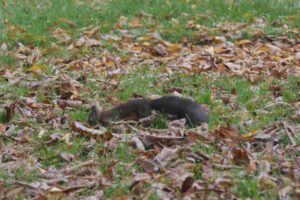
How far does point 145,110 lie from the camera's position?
5645mm

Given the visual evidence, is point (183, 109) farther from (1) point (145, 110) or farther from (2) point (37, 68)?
(2) point (37, 68)

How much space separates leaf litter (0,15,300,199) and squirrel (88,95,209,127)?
0.44ft

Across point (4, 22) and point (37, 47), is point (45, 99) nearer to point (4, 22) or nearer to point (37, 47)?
point (37, 47)

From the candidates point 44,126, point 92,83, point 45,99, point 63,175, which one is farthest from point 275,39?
point 63,175

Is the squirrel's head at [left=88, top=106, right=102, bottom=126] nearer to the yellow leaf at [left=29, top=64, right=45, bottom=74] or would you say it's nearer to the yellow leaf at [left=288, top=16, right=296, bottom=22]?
the yellow leaf at [left=29, top=64, right=45, bottom=74]

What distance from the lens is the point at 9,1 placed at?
11.9 meters

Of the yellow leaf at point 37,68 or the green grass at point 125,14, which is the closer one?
the yellow leaf at point 37,68

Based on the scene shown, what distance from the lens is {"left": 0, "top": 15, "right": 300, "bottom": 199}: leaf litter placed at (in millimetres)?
4169

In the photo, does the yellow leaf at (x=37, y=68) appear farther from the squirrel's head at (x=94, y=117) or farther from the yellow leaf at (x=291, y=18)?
the yellow leaf at (x=291, y=18)

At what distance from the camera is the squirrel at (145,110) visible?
219 inches

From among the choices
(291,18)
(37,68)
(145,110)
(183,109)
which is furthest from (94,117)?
(291,18)

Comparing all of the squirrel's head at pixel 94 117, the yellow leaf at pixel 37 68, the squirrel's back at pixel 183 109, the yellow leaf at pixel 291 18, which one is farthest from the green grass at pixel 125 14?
the squirrel's back at pixel 183 109

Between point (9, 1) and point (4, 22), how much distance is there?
1.77 m

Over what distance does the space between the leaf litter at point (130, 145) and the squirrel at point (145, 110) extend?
13 centimetres
